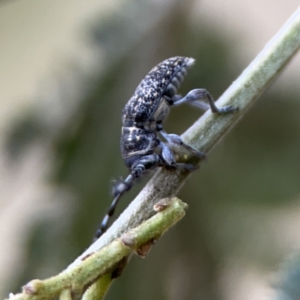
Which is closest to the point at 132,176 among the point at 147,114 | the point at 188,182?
the point at 147,114

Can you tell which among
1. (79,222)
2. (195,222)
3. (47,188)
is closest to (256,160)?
(195,222)

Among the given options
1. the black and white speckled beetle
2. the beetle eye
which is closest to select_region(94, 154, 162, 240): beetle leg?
the black and white speckled beetle

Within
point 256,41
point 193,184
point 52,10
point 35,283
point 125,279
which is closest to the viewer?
point 35,283

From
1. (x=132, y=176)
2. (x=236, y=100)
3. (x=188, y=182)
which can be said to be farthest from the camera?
(x=188, y=182)

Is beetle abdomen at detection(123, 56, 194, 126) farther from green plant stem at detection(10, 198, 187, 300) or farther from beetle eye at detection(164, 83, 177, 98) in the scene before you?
green plant stem at detection(10, 198, 187, 300)

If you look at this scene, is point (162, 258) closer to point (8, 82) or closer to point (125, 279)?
point (125, 279)

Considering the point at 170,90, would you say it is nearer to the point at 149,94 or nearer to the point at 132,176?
the point at 149,94
